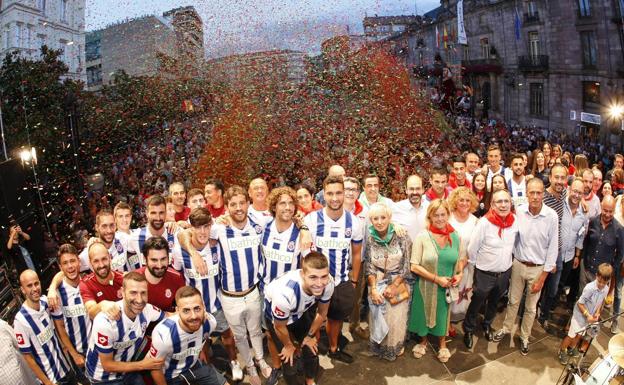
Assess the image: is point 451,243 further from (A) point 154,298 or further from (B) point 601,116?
(B) point 601,116

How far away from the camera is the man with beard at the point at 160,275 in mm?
3020

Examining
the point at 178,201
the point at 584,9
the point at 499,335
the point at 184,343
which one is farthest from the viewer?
the point at 584,9

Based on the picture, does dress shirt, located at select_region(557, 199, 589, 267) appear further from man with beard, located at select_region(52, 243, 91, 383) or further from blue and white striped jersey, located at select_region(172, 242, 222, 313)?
man with beard, located at select_region(52, 243, 91, 383)

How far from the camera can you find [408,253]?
3.68m

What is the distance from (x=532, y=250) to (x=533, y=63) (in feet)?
52.0

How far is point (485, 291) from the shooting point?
12.9 feet

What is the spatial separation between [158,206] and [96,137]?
353 inches

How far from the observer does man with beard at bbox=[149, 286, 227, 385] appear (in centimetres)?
264

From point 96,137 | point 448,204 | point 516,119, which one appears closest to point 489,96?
point 516,119

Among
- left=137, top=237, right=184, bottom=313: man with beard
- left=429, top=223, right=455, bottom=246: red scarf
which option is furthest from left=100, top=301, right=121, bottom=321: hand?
left=429, top=223, right=455, bottom=246: red scarf

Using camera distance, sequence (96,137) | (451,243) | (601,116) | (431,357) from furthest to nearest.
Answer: (601,116) < (96,137) < (431,357) < (451,243)

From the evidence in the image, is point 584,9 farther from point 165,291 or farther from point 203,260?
point 165,291

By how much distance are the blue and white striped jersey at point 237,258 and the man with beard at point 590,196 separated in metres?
3.57

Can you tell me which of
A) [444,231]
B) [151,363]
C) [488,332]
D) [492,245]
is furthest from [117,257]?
[488,332]
